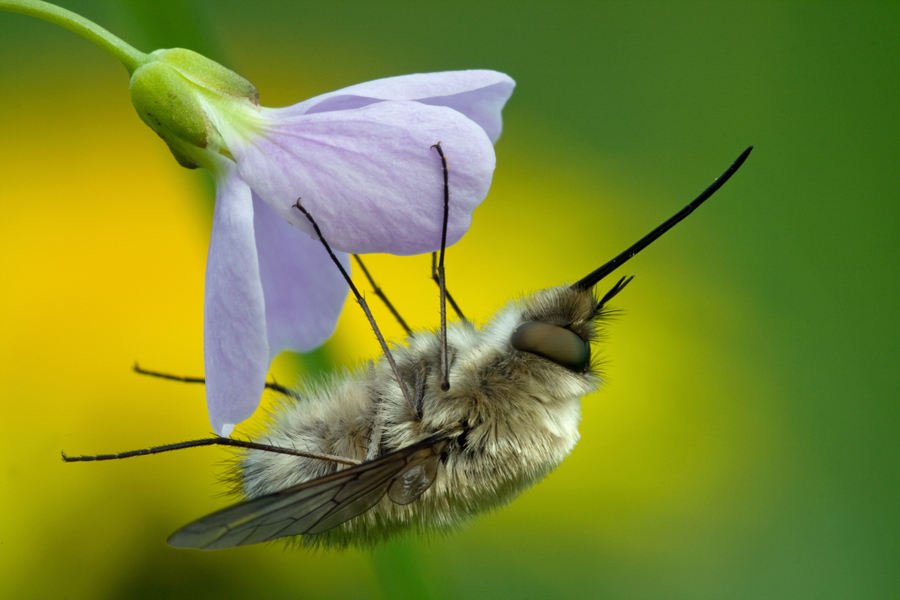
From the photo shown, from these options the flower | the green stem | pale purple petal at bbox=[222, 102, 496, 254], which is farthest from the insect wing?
the green stem

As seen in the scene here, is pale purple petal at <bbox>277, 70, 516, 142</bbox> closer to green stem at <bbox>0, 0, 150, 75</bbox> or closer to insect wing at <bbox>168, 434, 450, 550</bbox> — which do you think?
green stem at <bbox>0, 0, 150, 75</bbox>

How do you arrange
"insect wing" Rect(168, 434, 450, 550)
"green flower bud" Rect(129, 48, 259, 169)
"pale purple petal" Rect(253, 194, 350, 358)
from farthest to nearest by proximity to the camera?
"pale purple petal" Rect(253, 194, 350, 358) < "green flower bud" Rect(129, 48, 259, 169) < "insect wing" Rect(168, 434, 450, 550)

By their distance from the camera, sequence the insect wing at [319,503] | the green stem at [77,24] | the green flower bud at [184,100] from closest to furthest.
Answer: the insect wing at [319,503], the green stem at [77,24], the green flower bud at [184,100]

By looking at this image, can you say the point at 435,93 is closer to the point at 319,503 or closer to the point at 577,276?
the point at 319,503

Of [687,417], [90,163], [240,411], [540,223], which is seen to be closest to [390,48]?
[540,223]

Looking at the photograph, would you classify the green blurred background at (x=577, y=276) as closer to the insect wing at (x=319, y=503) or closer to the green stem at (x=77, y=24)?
the insect wing at (x=319, y=503)

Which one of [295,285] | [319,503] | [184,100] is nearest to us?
[319,503]

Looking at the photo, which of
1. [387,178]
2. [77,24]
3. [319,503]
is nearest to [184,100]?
[77,24]

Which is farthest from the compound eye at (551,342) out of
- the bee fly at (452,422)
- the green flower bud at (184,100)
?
the green flower bud at (184,100)
